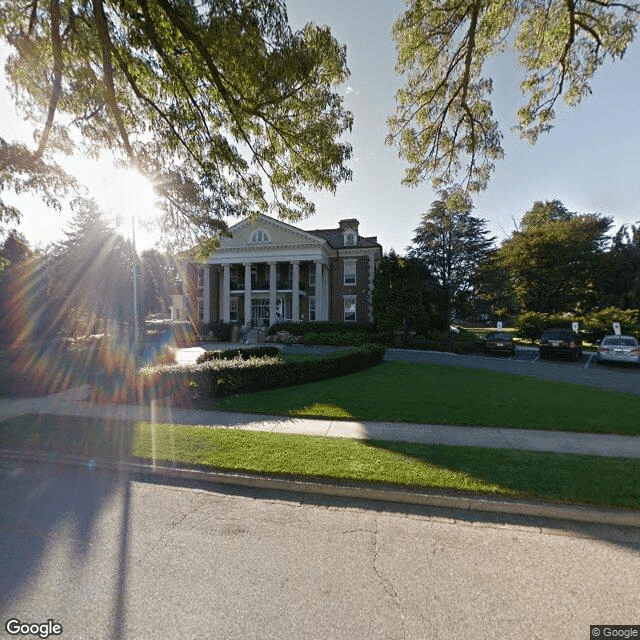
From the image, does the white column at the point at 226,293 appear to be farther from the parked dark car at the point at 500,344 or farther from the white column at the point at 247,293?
the parked dark car at the point at 500,344

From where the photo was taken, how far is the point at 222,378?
32.3 feet

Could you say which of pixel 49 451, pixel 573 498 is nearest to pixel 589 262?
pixel 573 498

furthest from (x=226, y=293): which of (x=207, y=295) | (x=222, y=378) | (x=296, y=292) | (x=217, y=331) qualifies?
(x=222, y=378)

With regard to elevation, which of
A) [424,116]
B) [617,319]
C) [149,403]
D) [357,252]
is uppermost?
[357,252]

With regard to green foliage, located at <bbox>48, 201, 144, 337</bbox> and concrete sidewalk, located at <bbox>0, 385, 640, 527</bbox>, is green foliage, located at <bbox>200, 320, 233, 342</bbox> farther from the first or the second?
concrete sidewalk, located at <bbox>0, 385, 640, 527</bbox>

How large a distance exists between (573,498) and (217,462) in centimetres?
483

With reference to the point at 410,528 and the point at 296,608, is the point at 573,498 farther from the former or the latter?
the point at 296,608

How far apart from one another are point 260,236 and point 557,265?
29.2 meters

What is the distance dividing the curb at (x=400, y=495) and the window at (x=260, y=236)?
29.1 meters

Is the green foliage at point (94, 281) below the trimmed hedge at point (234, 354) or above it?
above

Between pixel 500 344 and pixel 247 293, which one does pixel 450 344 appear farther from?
pixel 247 293

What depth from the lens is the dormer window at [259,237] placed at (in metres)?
32.3

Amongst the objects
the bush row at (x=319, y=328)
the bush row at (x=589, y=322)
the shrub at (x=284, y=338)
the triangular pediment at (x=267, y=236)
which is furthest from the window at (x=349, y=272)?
the bush row at (x=589, y=322)

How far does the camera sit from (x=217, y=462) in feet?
16.4
